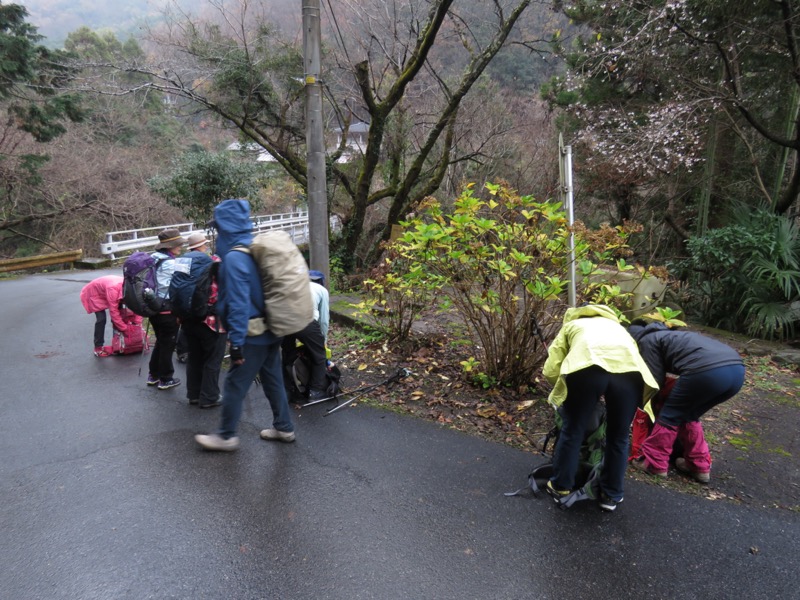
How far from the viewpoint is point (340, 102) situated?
47.9ft

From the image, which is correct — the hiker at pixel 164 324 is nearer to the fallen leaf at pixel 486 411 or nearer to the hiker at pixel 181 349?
the hiker at pixel 181 349

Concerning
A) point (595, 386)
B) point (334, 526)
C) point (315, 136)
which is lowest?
point (334, 526)

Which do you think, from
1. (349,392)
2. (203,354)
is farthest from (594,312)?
(203,354)

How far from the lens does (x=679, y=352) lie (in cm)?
322

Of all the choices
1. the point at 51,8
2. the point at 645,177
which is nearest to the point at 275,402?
the point at 645,177

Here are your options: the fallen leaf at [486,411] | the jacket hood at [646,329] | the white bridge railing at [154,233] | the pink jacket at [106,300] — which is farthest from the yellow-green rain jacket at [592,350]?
the white bridge railing at [154,233]

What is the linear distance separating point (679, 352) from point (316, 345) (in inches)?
117

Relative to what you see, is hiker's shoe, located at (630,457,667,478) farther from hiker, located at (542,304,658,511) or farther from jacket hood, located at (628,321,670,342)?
jacket hood, located at (628,321,670,342)

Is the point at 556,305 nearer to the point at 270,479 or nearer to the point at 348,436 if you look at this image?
the point at 348,436

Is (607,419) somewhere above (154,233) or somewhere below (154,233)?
below

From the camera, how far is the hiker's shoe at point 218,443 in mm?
3617

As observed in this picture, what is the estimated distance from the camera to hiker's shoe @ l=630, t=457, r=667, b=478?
3.50 metres

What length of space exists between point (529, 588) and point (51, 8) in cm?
6934

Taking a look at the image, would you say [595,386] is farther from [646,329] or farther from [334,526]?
[334,526]
